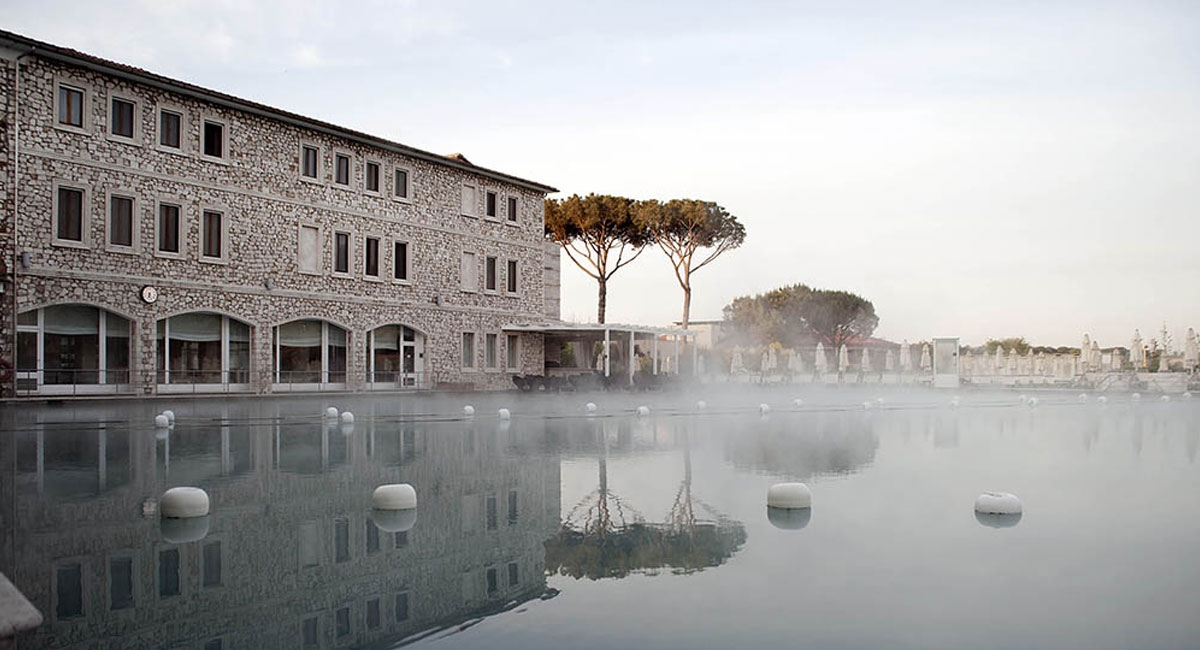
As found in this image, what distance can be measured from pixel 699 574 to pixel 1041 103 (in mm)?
19834

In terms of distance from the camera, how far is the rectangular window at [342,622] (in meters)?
3.68

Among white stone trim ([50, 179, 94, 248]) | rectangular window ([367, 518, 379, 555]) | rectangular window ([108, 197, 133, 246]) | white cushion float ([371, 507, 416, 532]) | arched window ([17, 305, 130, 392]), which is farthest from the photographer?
rectangular window ([108, 197, 133, 246])

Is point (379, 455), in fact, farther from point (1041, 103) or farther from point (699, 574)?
point (1041, 103)

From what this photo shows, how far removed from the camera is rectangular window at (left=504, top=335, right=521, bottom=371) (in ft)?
112

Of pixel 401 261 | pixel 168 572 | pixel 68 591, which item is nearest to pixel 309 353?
pixel 401 261

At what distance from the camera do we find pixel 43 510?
20.5 feet

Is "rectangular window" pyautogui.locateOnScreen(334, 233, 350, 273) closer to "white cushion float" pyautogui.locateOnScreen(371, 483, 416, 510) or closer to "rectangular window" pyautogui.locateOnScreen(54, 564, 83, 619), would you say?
"white cushion float" pyautogui.locateOnScreen(371, 483, 416, 510)

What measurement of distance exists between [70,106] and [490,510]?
19.4 m

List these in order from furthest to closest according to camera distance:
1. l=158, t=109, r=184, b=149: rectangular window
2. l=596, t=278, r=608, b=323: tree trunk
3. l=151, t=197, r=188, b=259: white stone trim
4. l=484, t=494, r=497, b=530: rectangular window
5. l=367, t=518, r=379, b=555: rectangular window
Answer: l=596, t=278, r=608, b=323: tree trunk < l=158, t=109, r=184, b=149: rectangular window < l=151, t=197, r=188, b=259: white stone trim < l=484, t=494, r=497, b=530: rectangular window < l=367, t=518, r=379, b=555: rectangular window

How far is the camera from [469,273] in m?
32.6

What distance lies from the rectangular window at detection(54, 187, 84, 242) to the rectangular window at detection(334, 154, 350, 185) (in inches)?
306

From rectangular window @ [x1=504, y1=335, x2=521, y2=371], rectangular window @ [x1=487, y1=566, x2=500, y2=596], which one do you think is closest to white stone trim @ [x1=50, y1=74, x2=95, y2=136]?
rectangular window @ [x1=504, y1=335, x2=521, y2=371]

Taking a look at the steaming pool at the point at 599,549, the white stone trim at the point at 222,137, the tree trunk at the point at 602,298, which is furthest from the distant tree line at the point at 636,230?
the steaming pool at the point at 599,549

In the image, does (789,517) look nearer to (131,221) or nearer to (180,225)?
(131,221)
